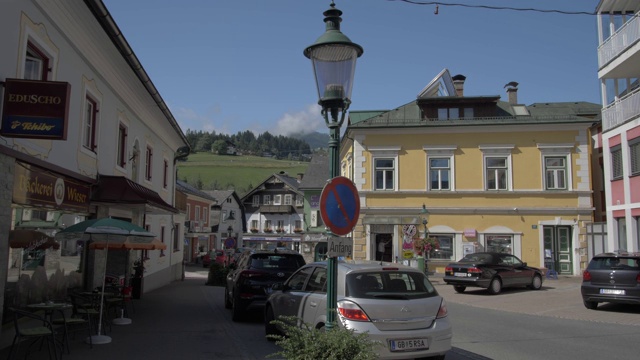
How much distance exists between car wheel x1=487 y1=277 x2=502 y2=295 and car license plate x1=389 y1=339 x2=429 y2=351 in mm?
13599

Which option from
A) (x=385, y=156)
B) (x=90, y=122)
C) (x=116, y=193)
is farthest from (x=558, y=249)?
(x=90, y=122)

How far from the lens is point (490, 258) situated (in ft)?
67.0

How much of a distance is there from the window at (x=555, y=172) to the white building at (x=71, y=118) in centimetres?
2077

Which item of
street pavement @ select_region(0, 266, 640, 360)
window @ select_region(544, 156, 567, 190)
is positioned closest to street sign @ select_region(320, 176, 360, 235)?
street pavement @ select_region(0, 266, 640, 360)

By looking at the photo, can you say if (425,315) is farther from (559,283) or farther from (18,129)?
(559,283)

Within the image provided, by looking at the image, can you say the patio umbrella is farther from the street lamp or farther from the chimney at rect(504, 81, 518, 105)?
the chimney at rect(504, 81, 518, 105)

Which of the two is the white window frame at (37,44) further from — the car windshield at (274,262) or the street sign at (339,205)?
the street sign at (339,205)

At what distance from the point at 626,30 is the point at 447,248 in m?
13.4

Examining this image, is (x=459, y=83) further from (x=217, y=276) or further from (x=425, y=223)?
(x=217, y=276)

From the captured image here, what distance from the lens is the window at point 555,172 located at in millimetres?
28609

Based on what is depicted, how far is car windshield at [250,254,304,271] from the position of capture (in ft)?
41.7

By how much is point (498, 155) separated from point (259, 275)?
20.3 m

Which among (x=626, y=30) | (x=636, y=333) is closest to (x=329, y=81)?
(x=636, y=333)

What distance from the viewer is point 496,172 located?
2892 cm
